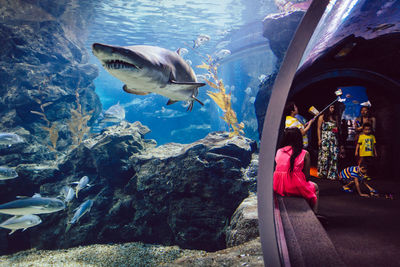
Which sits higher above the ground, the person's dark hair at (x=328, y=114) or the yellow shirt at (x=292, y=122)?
the person's dark hair at (x=328, y=114)

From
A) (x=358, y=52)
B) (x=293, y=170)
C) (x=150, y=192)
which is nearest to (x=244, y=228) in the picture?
(x=293, y=170)

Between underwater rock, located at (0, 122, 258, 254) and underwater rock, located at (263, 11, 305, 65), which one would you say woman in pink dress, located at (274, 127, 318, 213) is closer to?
underwater rock, located at (0, 122, 258, 254)

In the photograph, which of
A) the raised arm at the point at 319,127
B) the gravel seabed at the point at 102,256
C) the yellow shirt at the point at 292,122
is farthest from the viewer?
the gravel seabed at the point at 102,256

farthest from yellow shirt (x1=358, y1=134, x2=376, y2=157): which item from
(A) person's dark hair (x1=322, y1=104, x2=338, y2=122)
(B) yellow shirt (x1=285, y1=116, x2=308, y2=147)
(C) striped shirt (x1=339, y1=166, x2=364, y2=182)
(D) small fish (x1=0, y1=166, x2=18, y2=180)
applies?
(D) small fish (x1=0, y1=166, x2=18, y2=180)

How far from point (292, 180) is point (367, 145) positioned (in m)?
1.50

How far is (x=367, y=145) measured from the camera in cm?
299

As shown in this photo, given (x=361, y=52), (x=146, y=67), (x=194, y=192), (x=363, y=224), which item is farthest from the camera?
(x=194, y=192)

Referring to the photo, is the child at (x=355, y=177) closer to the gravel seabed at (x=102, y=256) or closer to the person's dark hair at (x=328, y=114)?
the person's dark hair at (x=328, y=114)

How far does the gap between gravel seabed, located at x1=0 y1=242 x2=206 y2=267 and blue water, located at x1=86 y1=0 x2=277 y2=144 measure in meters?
15.6

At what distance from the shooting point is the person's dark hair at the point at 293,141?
2.54 m

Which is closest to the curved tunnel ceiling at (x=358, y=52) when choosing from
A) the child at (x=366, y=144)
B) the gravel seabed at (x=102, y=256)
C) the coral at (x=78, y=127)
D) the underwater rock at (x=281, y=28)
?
the child at (x=366, y=144)

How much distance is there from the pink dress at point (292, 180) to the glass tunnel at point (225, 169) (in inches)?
1.6

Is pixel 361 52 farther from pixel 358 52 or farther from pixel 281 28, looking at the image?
pixel 281 28

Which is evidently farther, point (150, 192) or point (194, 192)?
point (150, 192)
